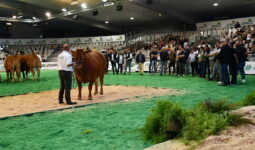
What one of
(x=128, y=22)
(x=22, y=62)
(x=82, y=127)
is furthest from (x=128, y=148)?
(x=128, y=22)

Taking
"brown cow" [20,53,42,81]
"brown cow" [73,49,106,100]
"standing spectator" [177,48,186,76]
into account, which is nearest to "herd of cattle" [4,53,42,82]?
"brown cow" [20,53,42,81]

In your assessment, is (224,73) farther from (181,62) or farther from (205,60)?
(181,62)

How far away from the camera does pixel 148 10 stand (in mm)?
34250

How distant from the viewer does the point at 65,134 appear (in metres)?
4.86

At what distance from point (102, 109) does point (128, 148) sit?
3440 millimetres

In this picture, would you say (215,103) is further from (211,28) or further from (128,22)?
(128,22)

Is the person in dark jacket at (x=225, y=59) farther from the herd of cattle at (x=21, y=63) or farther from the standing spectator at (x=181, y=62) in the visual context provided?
the herd of cattle at (x=21, y=63)

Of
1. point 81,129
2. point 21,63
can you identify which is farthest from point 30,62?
point 81,129

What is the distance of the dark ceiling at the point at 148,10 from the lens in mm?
30703

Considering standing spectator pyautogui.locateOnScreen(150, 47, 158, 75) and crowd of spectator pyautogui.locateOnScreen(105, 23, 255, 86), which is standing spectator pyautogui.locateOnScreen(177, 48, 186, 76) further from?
standing spectator pyautogui.locateOnScreen(150, 47, 158, 75)

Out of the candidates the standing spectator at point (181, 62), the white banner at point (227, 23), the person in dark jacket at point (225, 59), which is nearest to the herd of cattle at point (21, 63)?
the standing spectator at point (181, 62)

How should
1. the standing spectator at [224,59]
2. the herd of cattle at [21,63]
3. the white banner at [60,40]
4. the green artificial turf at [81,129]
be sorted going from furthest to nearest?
the white banner at [60,40]
the herd of cattle at [21,63]
the standing spectator at [224,59]
the green artificial turf at [81,129]

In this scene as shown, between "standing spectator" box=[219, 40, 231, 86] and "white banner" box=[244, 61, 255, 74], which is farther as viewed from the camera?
"white banner" box=[244, 61, 255, 74]

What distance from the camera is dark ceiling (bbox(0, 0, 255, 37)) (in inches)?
1209
